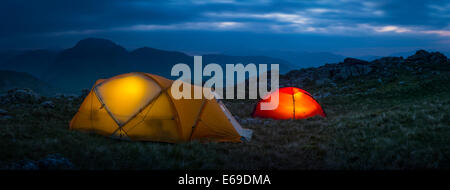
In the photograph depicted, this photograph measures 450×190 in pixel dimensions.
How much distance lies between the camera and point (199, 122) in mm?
10734

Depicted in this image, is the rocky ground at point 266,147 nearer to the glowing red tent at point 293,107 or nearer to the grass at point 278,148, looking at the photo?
the grass at point 278,148

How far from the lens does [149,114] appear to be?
10.6 m

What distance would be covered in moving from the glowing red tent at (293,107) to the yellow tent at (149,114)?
5.69 meters

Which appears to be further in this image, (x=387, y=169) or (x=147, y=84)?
(x=147, y=84)

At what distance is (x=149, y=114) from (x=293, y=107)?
9.43 meters

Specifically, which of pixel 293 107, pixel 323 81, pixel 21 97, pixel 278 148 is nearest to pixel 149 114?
pixel 278 148

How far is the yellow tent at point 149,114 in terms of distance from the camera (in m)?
10.4

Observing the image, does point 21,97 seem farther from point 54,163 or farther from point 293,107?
point 293,107

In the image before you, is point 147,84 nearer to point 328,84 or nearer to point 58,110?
point 58,110

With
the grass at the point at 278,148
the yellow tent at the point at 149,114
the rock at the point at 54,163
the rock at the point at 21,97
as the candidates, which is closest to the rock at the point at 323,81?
the grass at the point at 278,148
